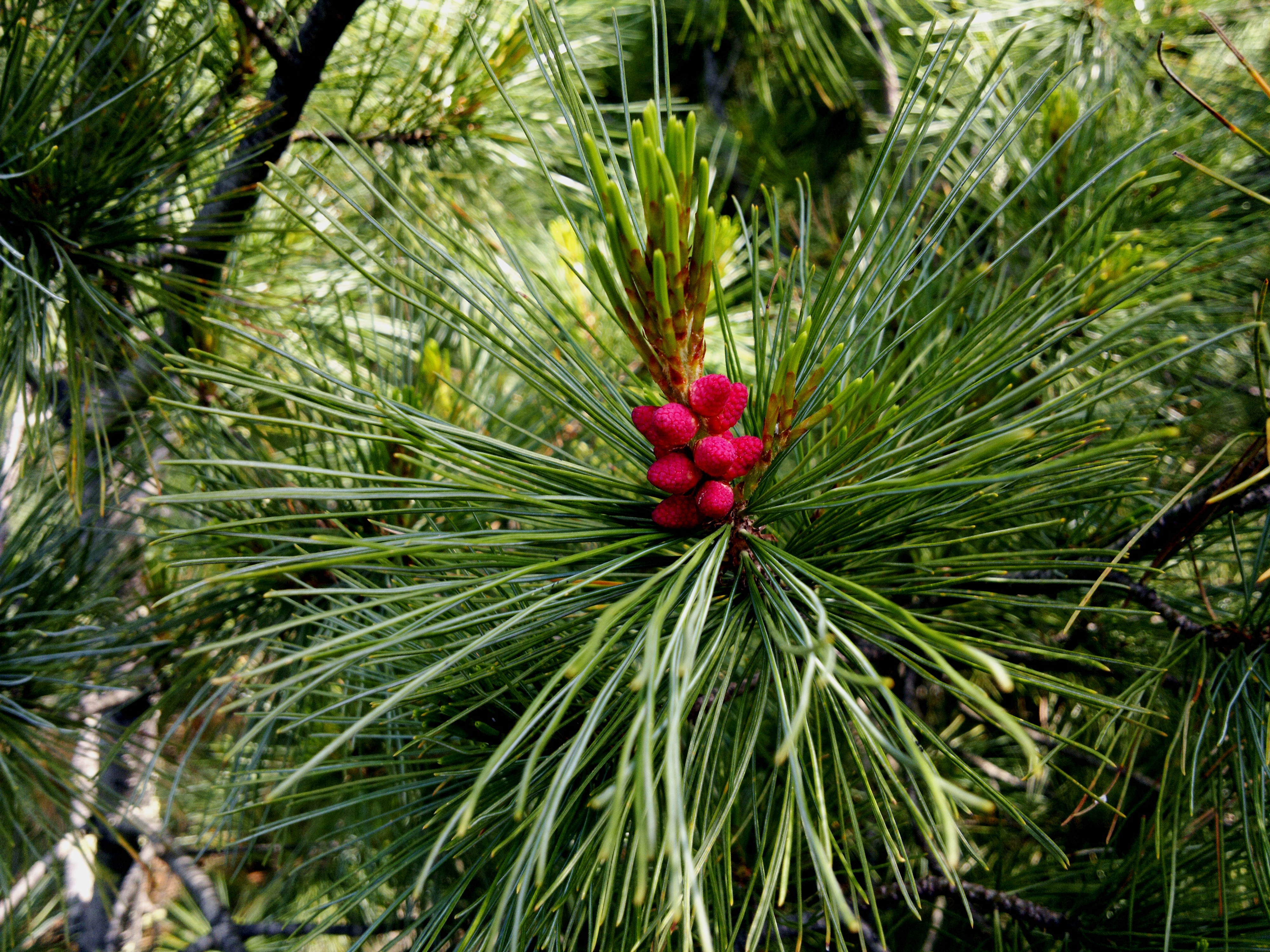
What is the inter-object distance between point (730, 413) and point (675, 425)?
0.12ft

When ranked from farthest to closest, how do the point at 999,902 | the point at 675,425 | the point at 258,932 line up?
the point at 258,932 < the point at 999,902 < the point at 675,425

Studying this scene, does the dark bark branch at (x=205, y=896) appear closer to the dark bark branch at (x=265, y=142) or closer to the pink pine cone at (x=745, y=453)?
the dark bark branch at (x=265, y=142)

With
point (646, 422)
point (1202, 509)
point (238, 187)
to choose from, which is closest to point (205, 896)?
point (238, 187)

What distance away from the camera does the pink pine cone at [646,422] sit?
40 cm

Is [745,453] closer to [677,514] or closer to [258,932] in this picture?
[677,514]

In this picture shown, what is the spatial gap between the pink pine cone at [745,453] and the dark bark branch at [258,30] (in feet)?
1.73

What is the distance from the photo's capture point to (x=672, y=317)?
1.22ft

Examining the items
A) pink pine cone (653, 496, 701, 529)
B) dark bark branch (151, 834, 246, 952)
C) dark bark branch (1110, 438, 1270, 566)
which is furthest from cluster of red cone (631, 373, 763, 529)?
dark bark branch (151, 834, 246, 952)

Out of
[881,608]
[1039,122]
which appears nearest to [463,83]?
[1039,122]

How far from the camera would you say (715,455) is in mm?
379

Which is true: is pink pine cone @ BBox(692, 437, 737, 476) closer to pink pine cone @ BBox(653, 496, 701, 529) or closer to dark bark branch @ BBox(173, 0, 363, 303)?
pink pine cone @ BBox(653, 496, 701, 529)

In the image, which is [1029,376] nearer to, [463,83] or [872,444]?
[872,444]

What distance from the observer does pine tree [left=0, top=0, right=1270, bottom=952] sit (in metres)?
0.34

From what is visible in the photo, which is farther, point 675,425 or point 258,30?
point 258,30
